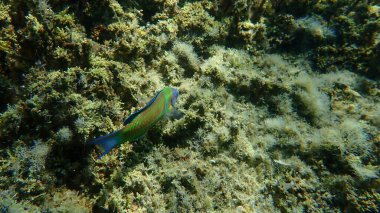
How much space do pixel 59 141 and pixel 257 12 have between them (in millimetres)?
4427

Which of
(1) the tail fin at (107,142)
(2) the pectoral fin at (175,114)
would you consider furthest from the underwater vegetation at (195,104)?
(1) the tail fin at (107,142)

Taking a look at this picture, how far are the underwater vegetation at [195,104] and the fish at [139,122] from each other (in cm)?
66

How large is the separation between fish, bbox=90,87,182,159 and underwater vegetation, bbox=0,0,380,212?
66 cm

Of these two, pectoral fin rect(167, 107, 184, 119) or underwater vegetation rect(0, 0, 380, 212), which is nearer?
underwater vegetation rect(0, 0, 380, 212)

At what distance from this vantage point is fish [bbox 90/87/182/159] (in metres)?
2.51

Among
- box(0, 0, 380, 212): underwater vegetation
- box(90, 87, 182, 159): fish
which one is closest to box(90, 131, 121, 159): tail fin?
box(90, 87, 182, 159): fish

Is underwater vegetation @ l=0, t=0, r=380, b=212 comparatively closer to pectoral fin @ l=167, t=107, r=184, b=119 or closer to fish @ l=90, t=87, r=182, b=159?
pectoral fin @ l=167, t=107, r=184, b=119

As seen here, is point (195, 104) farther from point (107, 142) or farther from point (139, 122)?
point (107, 142)

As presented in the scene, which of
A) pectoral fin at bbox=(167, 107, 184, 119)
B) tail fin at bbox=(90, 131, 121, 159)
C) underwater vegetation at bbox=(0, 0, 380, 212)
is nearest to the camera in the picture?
tail fin at bbox=(90, 131, 121, 159)

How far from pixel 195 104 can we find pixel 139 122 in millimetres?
1292

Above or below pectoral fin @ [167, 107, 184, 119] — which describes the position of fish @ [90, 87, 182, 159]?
above

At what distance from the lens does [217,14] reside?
484cm

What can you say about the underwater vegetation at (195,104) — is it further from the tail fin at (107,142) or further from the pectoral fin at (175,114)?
the tail fin at (107,142)

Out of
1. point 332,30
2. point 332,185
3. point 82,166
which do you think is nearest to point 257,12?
point 332,30
